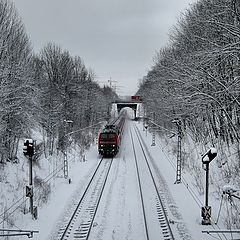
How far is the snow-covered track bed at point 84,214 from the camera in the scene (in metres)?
11.8

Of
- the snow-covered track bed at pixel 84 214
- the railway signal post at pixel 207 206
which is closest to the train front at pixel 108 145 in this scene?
the snow-covered track bed at pixel 84 214

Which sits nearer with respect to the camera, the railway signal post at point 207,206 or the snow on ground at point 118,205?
the snow on ground at point 118,205

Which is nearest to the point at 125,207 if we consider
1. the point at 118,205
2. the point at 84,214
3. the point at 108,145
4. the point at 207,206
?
the point at 118,205

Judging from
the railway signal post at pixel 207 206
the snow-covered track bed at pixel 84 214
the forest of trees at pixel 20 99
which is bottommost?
the snow-covered track bed at pixel 84 214

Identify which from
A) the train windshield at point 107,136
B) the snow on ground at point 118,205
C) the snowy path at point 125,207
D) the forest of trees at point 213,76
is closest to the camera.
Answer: the snowy path at point 125,207

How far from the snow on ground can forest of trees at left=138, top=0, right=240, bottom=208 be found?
9.28ft

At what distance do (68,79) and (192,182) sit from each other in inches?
1073

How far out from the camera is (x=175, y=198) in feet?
53.7

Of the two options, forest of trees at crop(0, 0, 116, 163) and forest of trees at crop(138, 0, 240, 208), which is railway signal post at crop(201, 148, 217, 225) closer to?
forest of trees at crop(138, 0, 240, 208)

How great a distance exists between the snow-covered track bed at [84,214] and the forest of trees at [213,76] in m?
6.95

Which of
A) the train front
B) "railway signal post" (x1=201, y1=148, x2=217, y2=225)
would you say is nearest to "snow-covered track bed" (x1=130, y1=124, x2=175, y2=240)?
"railway signal post" (x1=201, y1=148, x2=217, y2=225)

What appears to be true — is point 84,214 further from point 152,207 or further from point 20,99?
point 20,99

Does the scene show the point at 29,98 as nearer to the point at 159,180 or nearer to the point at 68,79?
the point at 159,180

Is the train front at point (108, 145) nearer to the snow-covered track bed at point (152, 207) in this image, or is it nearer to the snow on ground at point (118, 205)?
the snow on ground at point (118, 205)
